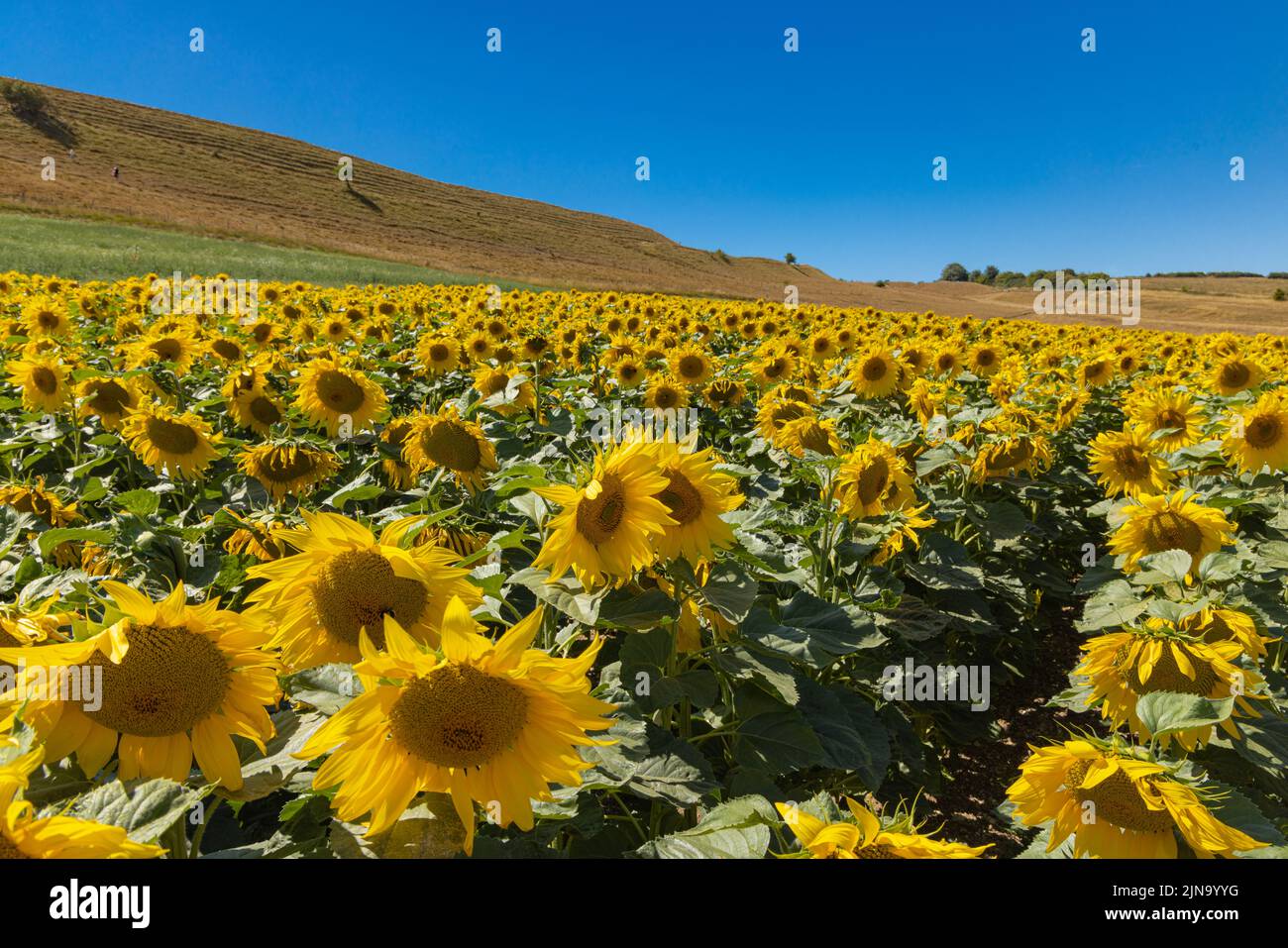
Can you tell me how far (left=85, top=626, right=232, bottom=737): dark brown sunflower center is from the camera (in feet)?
4.27

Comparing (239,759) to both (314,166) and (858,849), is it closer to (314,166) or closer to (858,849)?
(858,849)

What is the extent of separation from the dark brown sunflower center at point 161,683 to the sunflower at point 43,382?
15.7ft

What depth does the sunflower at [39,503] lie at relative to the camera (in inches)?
127

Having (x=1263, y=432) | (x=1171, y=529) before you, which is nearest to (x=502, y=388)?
(x=1171, y=529)

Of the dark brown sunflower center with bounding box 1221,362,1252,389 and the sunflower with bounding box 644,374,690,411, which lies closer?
the sunflower with bounding box 644,374,690,411

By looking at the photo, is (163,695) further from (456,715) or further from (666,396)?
(666,396)

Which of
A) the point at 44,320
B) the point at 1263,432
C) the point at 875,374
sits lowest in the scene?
the point at 1263,432

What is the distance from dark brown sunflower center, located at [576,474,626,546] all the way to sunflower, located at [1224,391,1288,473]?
188 inches


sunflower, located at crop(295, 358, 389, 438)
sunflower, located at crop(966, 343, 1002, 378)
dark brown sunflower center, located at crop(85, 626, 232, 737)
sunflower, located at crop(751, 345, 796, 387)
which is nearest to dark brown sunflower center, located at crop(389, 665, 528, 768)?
dark brown sunflower center, located at crop(85, 626, 232, 737)

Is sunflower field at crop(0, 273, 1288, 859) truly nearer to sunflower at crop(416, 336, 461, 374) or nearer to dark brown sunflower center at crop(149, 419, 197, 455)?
dark brown sunflower center at crop(149, 419, 197, 455)

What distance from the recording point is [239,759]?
4.94ft

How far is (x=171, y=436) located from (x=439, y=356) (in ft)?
9.87

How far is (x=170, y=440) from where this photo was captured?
3.91 metres

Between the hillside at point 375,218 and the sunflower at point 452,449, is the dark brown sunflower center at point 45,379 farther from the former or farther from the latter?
the hillside at point 375,218
